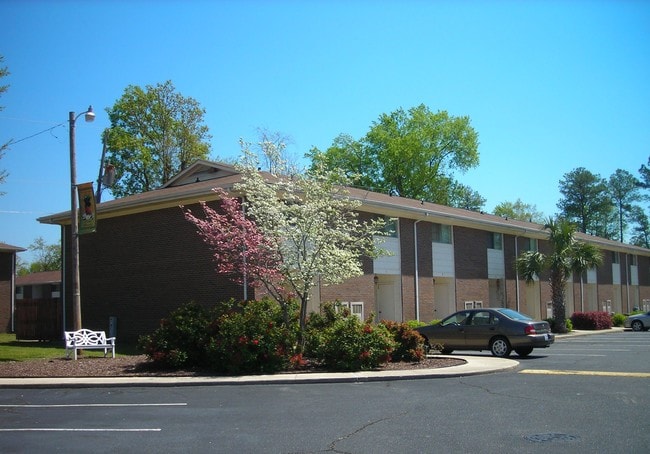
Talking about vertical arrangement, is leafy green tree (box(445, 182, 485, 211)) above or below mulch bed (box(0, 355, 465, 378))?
above

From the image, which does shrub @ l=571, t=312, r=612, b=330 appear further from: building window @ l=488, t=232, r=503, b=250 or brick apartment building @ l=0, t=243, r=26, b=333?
brick apartment building @ l=0, t=243, r=26, b=333

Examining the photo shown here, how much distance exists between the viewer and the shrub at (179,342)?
16094 millimetres

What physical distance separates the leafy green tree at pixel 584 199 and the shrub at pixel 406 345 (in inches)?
3001

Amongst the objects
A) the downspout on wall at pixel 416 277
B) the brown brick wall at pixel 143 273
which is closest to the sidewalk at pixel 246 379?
the brown brick wall at pixel 143 273

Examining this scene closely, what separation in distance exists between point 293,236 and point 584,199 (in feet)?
264

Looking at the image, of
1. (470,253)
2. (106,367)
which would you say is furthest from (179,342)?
(470,253)

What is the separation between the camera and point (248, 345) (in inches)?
608

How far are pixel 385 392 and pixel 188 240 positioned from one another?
1263cm

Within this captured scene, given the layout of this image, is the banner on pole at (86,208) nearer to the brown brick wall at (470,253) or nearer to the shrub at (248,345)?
the shrub at (248,345)

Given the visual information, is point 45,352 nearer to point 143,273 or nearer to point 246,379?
point 143,273

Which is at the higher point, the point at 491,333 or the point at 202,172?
the point at 202,172

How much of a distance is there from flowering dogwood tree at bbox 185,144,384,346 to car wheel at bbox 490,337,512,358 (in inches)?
188

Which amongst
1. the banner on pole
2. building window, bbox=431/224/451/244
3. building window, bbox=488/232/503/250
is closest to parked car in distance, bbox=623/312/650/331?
building window, bbox=488/232/503/250

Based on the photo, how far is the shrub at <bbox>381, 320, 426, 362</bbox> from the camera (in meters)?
17.3
